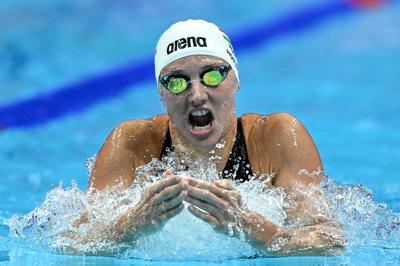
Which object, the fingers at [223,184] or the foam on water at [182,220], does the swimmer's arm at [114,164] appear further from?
the fingers at [223,184]

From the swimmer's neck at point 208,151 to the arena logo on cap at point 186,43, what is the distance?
0.31m

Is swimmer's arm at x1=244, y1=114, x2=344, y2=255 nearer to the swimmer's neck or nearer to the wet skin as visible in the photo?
the wet skin

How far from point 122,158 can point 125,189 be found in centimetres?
14

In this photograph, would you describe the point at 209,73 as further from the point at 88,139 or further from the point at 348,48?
the point at 348,48

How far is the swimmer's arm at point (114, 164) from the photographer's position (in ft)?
10.0

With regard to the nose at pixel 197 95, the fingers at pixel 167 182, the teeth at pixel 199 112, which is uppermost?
the nose at pixel 197 95

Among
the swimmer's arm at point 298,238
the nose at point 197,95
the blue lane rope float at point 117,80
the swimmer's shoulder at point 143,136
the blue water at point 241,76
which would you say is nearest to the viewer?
the swimmer's arm at point 298,238

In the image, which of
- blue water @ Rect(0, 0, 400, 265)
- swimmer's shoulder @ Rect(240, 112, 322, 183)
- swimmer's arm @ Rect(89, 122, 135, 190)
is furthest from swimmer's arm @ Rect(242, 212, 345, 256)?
blue water @ Rect(0, 0, 400, 265)

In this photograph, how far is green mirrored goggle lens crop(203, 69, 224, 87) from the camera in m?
2.98

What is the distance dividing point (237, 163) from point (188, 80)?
390mm

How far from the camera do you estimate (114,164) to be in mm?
3086

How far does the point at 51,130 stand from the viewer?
223 inches

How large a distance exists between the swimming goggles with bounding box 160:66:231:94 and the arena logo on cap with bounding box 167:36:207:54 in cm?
13

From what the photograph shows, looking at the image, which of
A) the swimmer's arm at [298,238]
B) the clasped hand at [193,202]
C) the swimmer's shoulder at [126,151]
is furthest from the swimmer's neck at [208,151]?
the clasped hand at [193,202]
